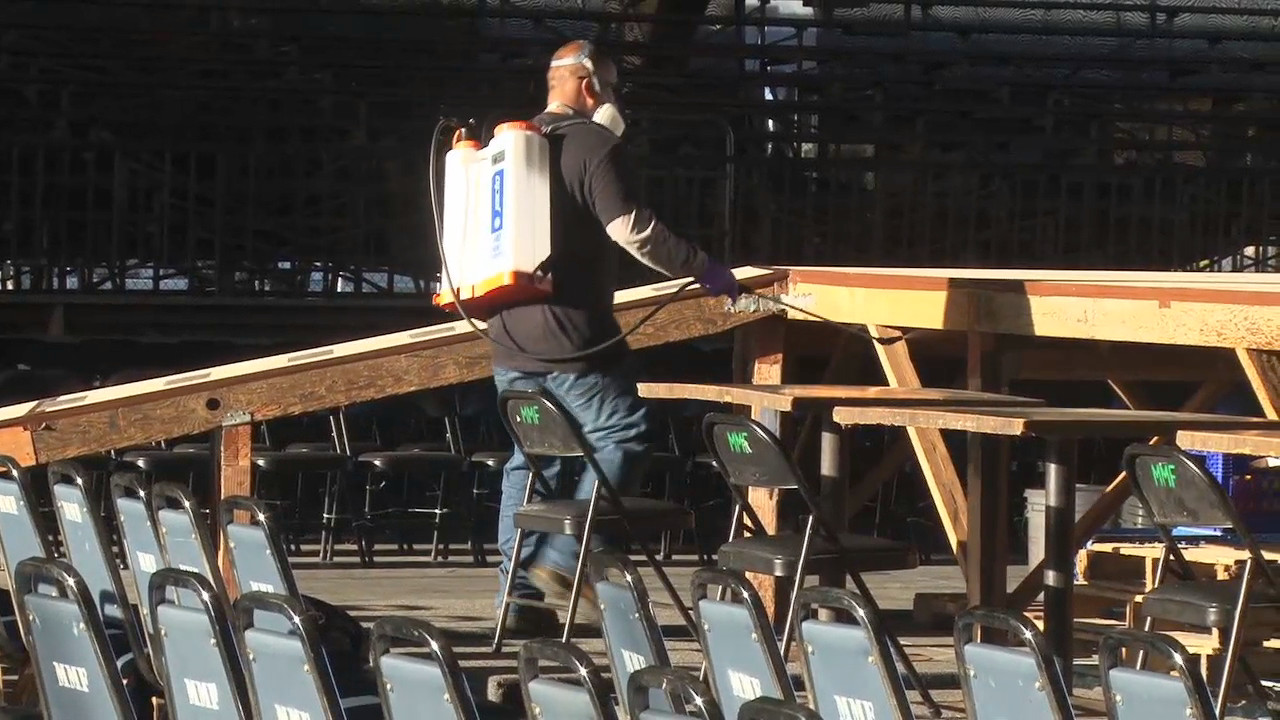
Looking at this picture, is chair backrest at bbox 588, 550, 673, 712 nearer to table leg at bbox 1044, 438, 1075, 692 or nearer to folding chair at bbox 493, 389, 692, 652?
table leg at bbox 1044, 438, 1075, 692

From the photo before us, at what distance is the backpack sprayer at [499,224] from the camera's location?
5.13 meters

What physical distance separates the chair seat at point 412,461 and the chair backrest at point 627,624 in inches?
183

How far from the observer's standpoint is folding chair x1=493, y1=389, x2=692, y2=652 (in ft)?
15.9

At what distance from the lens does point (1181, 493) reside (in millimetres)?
3896

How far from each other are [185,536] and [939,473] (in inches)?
91.8

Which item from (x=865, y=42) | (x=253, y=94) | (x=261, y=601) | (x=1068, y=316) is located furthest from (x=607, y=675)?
(x=865, y=42)

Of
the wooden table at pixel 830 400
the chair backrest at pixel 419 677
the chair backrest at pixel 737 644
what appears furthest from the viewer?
the wooden table at pixel 830 400

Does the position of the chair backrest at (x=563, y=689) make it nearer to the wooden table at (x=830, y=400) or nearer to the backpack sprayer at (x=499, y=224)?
the wooden table at (x=830, y=400)

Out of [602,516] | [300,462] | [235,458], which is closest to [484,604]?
[235,458]

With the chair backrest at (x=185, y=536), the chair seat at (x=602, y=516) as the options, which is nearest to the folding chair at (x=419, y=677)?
the chair backrest at (x=185, y=536)

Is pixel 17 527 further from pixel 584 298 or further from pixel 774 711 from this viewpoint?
pixel 774 711

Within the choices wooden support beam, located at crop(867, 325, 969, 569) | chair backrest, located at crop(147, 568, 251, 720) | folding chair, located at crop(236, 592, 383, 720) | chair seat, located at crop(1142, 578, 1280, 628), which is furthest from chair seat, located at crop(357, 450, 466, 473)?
folding chair, located at crop(236, 592, 383, 720)

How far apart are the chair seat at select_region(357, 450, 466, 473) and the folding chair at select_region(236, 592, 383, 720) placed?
202 inches

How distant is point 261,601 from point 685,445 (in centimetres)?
621
